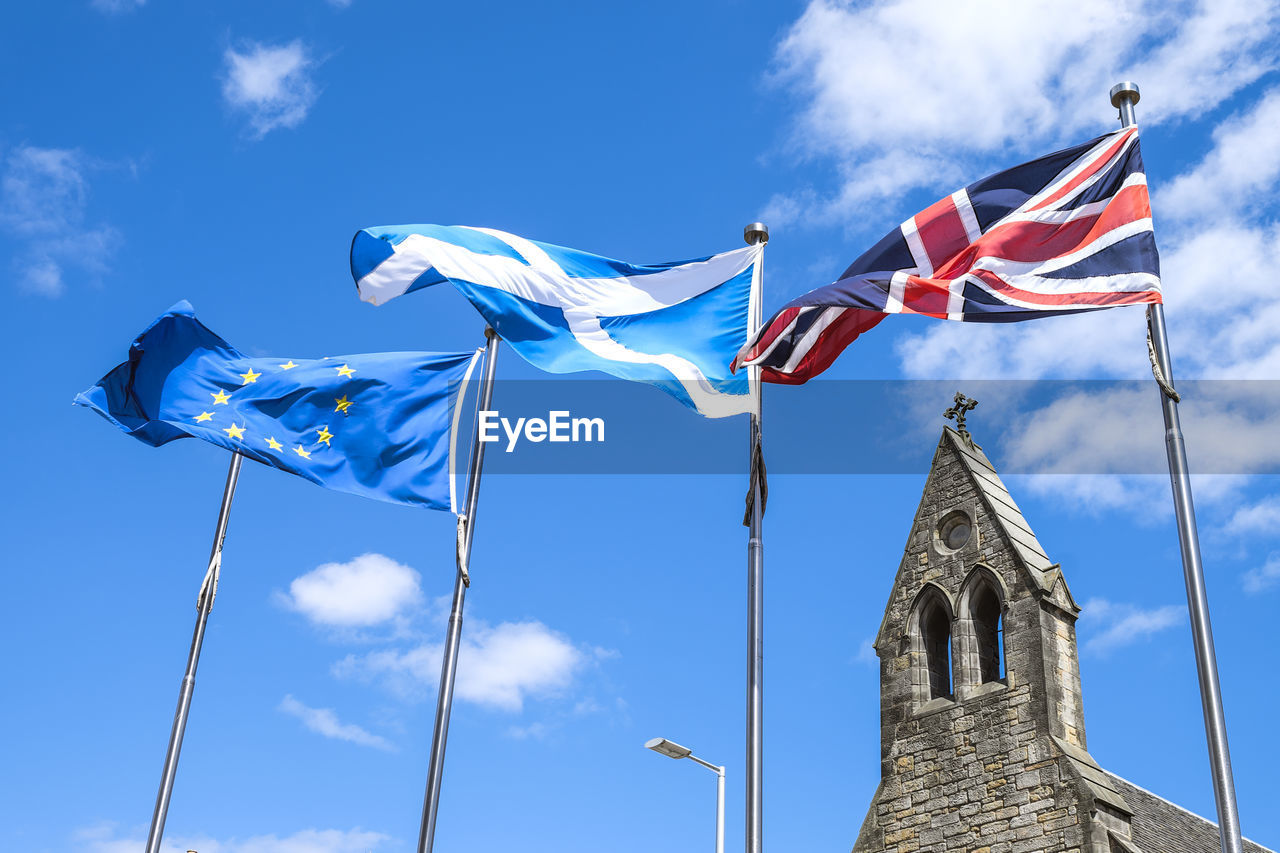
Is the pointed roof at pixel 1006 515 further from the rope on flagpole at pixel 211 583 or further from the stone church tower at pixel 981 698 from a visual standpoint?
the rope on flagpole at pixel 211 583

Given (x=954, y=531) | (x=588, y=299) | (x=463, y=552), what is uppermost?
(x=954, y=531)

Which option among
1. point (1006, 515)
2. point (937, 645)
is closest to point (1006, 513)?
point (1006, 515)

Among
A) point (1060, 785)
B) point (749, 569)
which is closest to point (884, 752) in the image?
point (1060, 785)

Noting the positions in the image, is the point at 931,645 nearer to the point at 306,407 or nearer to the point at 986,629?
the point at 986,629

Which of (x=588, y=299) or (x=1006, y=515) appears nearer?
(x=588, y=299)

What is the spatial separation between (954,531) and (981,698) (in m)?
2.90

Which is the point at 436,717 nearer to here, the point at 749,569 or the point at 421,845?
the point at 421,845

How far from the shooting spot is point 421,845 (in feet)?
38.8

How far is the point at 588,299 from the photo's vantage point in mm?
13742

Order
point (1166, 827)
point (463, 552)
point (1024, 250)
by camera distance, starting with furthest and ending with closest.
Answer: point (1166, 827)
point (463, 552)
point (1024, 250)

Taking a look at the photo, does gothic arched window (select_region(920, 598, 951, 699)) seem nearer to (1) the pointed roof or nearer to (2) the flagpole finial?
(1) the pointed roof

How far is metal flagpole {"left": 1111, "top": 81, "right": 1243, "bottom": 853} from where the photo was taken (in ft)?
30.9

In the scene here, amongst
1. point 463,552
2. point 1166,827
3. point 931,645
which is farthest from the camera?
point 1166,827

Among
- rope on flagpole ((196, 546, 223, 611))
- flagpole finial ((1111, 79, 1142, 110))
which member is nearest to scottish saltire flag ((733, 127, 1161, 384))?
flagpole finial ((1111, 79, 1142, 110))
